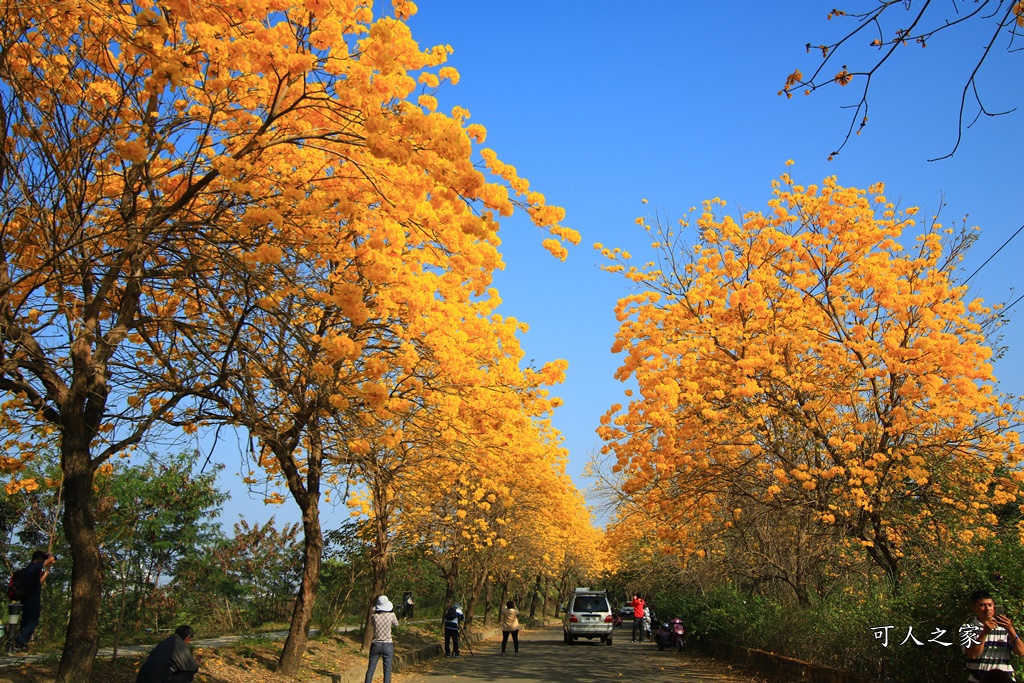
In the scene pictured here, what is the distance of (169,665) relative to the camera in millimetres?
6922

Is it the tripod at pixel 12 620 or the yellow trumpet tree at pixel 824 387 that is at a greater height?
the yellow trumpet tree at pixel 824 387

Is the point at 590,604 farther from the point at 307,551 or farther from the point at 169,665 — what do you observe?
the point at 169,665

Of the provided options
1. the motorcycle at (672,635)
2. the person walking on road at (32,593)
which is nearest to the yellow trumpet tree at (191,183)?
the person walking on road at (32,593)

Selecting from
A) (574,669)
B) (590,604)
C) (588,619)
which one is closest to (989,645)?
(574,669)

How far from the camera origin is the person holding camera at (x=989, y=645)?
19.6ft

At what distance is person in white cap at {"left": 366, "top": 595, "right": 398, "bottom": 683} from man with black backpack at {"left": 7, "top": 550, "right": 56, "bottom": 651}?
4.36 metres

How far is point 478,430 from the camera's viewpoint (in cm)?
1252

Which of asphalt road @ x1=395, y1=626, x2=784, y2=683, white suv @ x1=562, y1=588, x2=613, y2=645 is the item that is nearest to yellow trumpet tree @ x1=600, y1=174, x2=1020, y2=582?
asphalt road @ x1=395, y1=626, x2=784, y2=683

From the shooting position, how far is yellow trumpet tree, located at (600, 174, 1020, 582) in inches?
494

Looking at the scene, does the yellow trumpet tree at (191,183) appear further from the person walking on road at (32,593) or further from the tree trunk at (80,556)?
the person walking on road at (32,593)

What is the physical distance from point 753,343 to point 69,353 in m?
9.82

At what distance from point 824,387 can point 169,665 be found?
35.4 feet

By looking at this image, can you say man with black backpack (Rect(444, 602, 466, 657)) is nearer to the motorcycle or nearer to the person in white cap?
the motorcycle

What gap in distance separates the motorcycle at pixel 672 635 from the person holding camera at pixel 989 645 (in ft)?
59.3
